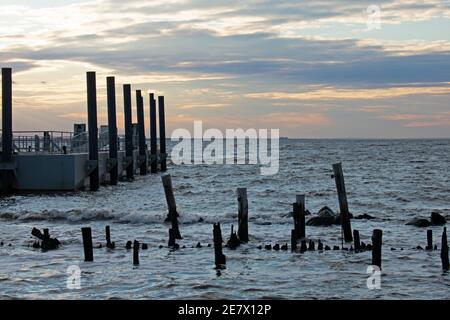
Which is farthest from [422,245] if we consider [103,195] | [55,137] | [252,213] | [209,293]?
[55,137]

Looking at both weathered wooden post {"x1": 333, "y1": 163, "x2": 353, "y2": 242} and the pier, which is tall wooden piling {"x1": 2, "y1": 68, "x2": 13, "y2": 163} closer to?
the pier

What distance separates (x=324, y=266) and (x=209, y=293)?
3.72m

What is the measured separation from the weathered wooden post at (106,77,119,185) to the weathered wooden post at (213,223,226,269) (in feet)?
81.3

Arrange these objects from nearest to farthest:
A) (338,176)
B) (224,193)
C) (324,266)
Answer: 1. (324,266)
2. (338,176)
3. (224,193)

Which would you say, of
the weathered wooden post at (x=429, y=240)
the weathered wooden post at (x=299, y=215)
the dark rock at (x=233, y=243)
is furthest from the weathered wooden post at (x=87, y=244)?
the weathered wooden post at (x=429, y=240)

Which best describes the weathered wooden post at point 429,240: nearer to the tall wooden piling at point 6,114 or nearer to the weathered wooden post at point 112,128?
the tall wooden piling at point 6,114

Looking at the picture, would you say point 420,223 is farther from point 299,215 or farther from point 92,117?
point 92,117

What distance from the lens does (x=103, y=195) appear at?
3675 centimetres

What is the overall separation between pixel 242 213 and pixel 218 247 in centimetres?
306

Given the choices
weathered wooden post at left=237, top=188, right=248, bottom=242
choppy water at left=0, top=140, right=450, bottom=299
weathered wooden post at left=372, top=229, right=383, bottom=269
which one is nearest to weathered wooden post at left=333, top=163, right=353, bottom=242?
choppy water at left=0, top=140, right=450, bottom=299

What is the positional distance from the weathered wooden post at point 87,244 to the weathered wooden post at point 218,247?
2.84 m

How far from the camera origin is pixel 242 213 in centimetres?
1928

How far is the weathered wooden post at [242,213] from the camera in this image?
19234 millimetres
